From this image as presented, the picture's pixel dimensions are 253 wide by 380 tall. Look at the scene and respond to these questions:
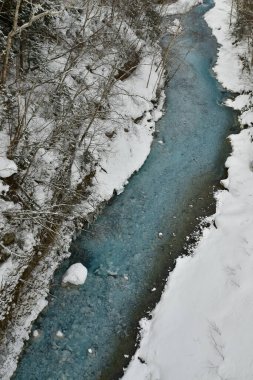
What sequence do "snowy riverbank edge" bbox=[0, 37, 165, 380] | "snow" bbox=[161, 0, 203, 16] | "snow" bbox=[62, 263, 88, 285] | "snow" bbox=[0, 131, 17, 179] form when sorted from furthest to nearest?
"snow" bbox=[161, 0, 203, 16]
"snow" bbox=[62, 263, 88, 285]
"snow" bbox=[0, 131, 17, 179]
"snowy riverbank edge" bbox=[0, 37, 165, 380]

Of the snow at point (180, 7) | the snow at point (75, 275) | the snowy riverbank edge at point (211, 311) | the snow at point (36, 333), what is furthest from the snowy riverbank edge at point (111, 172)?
the snow at point (180, 7)

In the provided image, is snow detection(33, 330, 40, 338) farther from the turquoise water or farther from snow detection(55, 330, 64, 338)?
snow detection(55, 330, 64, 338)

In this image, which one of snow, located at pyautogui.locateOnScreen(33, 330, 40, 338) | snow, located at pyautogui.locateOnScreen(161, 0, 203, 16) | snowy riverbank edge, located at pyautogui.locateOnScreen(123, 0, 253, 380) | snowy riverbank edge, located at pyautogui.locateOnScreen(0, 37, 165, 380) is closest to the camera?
snowy riverbank edge, located at pyautogui.locateOnScreen(123, 0, 253, 380)

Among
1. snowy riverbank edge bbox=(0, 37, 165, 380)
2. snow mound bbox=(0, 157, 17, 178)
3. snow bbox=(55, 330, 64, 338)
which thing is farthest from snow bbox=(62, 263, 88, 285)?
snow mound bbox=(0, 157, 17, 178)

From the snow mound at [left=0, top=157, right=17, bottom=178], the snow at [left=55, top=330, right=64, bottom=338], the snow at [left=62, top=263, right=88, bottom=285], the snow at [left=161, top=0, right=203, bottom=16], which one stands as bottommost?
the snow at [left=55, top=330, right=64, bottom=338]

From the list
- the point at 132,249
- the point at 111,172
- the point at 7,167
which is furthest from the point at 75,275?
the point at 111,172

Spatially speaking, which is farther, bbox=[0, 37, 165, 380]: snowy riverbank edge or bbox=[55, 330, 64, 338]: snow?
bbox=[55, 330, 64, 338]: snow

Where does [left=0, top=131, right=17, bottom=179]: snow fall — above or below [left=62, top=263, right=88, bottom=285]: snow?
above

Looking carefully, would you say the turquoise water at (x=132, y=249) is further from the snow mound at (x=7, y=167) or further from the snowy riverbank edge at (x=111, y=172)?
the snow mound at (x=7, y=167)

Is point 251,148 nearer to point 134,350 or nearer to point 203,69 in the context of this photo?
point 203,69
